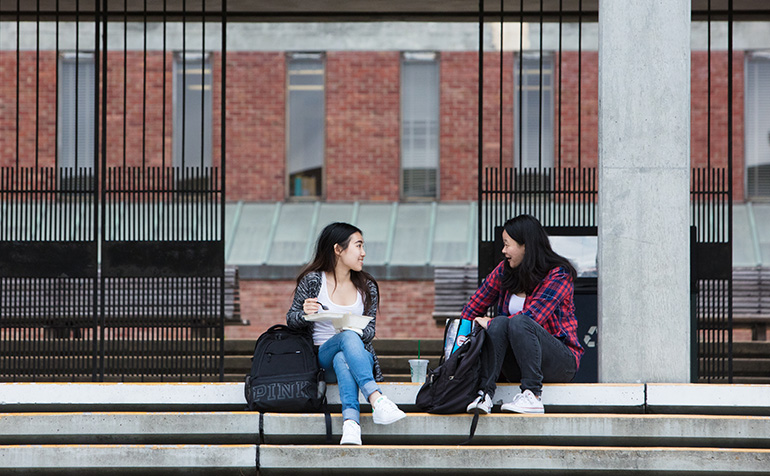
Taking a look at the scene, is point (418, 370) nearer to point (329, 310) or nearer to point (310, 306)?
point (329, 310)

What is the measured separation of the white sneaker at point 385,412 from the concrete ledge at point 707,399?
162 centimetres

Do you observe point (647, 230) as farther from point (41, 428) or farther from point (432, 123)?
point (432, 123)

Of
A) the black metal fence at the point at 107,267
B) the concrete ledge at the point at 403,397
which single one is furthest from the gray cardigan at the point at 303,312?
the black metal fence at the point at 107,267

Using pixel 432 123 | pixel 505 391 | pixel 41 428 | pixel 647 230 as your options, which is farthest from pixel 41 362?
pixel 432 123

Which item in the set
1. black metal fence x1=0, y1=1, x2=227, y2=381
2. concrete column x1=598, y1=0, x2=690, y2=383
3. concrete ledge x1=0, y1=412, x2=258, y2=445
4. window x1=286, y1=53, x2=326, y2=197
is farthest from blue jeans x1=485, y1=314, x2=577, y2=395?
window x1=286, y1=53, x2=326, y2=197

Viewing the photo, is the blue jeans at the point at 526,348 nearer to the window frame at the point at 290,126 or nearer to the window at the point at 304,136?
the window frame at the point at 290,126

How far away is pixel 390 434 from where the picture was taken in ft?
21.2

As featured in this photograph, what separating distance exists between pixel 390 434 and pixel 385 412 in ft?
0.91

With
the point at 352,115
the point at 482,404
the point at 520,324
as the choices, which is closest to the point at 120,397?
the point at 482,404

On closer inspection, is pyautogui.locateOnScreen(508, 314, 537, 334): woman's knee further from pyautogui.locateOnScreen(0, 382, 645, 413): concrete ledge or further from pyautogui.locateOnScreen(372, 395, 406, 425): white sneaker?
pyautogui.locateOnScreen(372, 395, 406, 425): white sneaker

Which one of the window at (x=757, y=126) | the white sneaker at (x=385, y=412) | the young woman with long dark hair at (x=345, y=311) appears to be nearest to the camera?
the white sneaker at (x=385, y=412)

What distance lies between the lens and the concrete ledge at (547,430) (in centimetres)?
644

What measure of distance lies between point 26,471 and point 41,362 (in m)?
2.93

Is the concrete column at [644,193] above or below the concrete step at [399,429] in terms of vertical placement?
above
